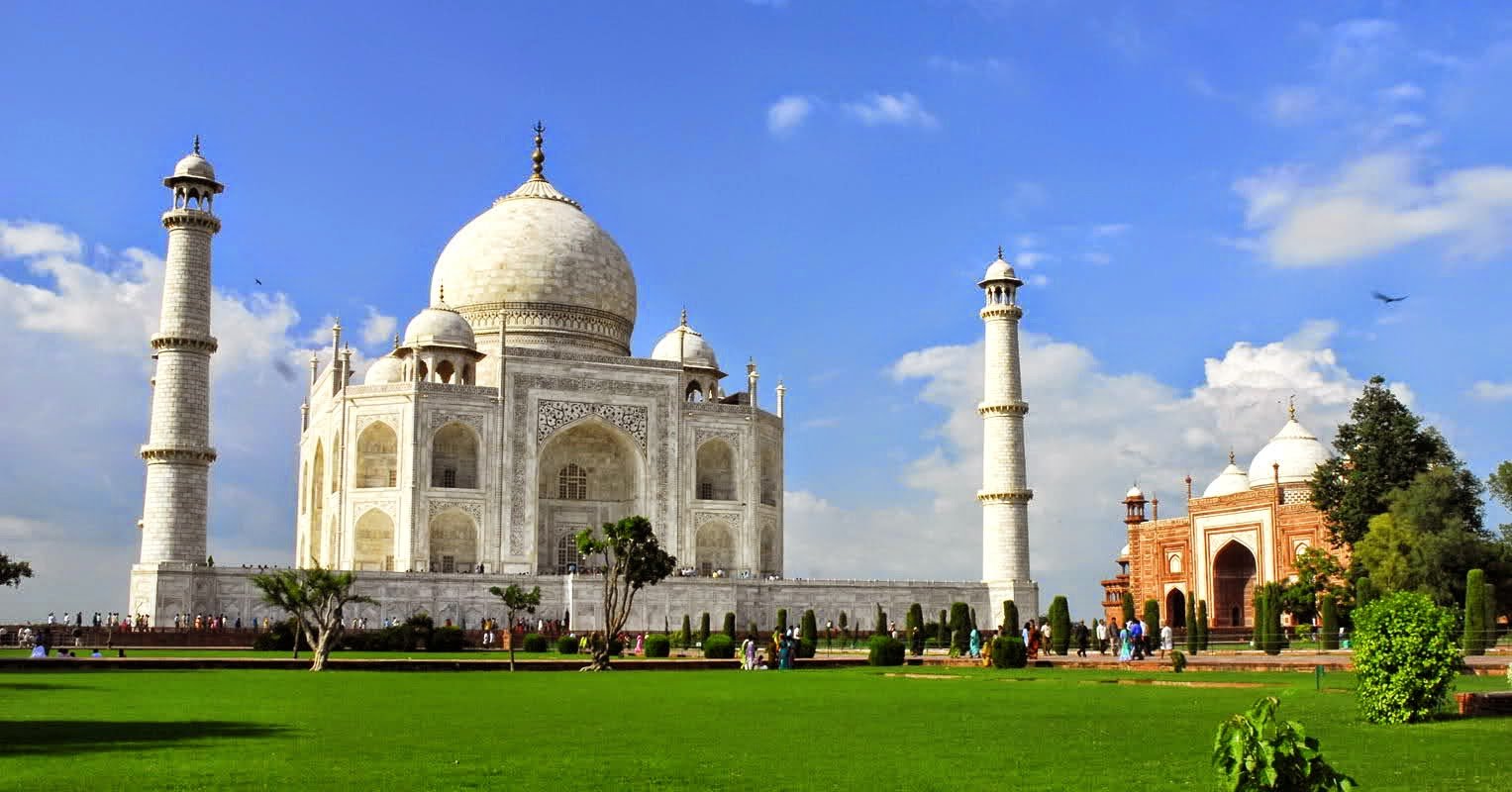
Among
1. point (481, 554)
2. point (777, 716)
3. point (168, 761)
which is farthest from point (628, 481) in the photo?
point (168, 761)

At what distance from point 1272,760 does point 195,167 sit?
34.4 metres

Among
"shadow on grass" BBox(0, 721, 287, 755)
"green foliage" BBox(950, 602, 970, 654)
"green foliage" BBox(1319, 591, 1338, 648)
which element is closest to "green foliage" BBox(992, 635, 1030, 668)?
"green foliage" BBox(950, 602, 970, 654)

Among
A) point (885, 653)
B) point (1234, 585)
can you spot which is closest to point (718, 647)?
point (885, 653)

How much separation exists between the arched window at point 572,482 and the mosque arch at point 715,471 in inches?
123

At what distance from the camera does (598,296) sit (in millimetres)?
44188

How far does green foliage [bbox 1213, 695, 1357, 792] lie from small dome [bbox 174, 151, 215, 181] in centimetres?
3406

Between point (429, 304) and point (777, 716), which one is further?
point (429, 304)

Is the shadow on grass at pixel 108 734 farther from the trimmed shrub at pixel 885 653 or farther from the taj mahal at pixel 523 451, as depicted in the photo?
the taj mahal at pixel 523 451

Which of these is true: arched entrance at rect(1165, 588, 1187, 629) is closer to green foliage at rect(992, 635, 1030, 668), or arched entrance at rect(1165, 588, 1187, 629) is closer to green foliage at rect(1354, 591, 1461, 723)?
green foliage at rect(992, 635, 1030, 668)

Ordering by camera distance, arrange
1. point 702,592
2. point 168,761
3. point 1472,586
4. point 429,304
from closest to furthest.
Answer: point 168,761 → point 1472,586 → point 702,592 → point 429,304

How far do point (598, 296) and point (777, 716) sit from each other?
109 feet

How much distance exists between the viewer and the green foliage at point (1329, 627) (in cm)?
2991

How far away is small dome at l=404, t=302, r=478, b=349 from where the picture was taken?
4016 cm

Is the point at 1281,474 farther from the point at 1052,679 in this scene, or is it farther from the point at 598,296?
the point at 1052,679
